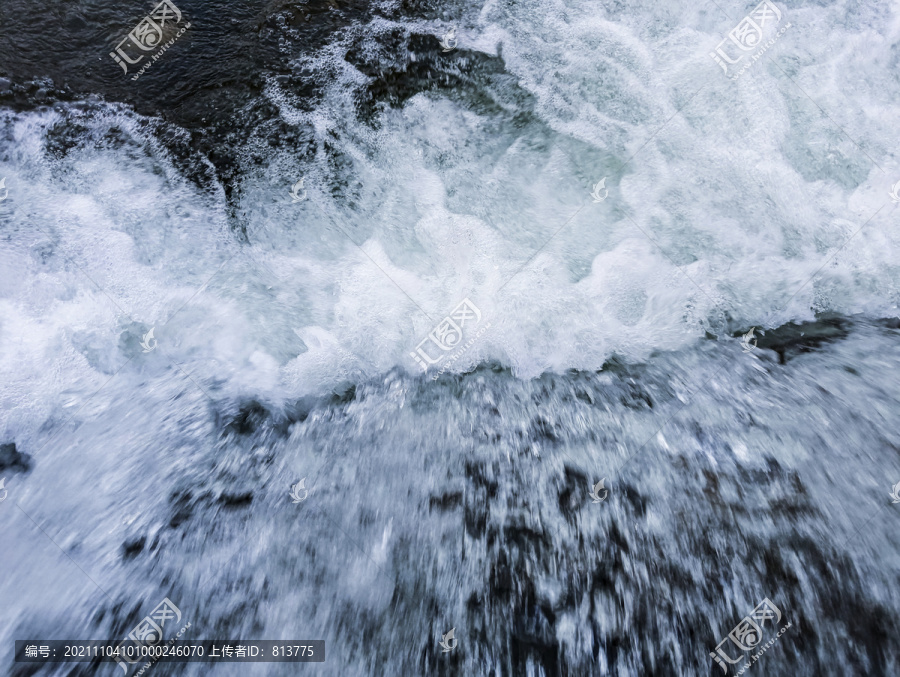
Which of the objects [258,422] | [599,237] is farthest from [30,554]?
[599,237]

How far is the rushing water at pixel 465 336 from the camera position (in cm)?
281

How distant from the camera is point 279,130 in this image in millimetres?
4621

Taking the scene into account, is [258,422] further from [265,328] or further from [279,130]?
[279,130]

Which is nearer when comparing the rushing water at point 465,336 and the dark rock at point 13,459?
the rushing water at point 465,336

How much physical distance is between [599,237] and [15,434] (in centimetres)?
476

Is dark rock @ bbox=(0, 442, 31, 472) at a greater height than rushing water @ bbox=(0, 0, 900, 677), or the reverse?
rushing water @ bbox=(0, 0, 900, 677)

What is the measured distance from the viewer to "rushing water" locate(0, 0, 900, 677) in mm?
2814

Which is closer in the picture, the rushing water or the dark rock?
the rushing water

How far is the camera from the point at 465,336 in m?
3.98

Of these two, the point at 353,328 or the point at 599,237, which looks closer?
the point at 353,328

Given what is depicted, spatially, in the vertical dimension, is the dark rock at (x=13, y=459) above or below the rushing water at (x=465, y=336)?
below

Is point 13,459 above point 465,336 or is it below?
below

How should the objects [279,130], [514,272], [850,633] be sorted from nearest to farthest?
[850,633] → [514,272] → [279,130]

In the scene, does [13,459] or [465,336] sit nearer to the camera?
[13,459]
